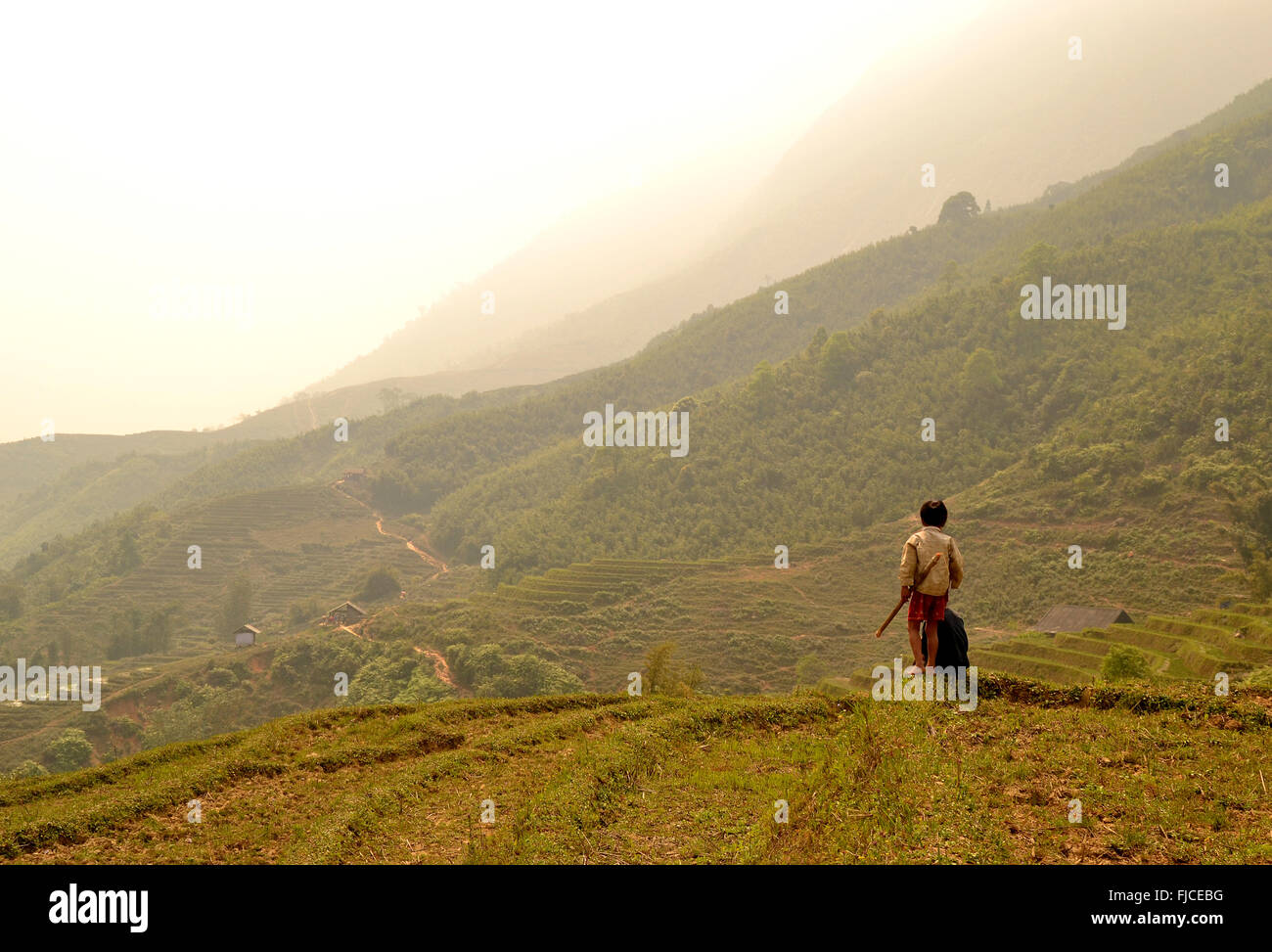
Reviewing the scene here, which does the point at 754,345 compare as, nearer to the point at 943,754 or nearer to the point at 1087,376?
the point at 1087,376

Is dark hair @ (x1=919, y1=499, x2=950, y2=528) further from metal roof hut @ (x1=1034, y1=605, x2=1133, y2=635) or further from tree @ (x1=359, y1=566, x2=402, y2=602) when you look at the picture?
tree @ (x1=359, y1=566, x2=402, y2=602)

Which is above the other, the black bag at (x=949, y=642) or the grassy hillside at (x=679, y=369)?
the grassy hillside at (x=679, y=369)

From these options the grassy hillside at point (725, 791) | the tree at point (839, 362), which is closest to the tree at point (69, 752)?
the grassy hillside at point (725, 791)

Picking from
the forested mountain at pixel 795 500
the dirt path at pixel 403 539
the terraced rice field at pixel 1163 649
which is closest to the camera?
the terraced rice field at pixel 1163 649

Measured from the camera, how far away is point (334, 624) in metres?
64.4

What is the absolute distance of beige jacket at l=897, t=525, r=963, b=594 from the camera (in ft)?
28.3

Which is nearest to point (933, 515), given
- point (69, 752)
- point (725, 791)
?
point (725, 791)

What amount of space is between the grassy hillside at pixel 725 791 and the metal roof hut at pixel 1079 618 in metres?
26.4

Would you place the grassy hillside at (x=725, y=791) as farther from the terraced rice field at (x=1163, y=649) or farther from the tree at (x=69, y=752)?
the tree at (x=69, y=752)

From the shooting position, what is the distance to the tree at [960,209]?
140 m

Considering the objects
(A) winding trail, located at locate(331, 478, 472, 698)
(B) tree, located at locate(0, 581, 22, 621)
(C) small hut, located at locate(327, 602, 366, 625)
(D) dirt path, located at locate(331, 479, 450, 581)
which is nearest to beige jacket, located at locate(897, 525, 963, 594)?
(A) winding trail, located at locate(331, 478, 472, 698)

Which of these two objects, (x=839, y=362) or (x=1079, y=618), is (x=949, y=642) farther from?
(x=839, y=362)
